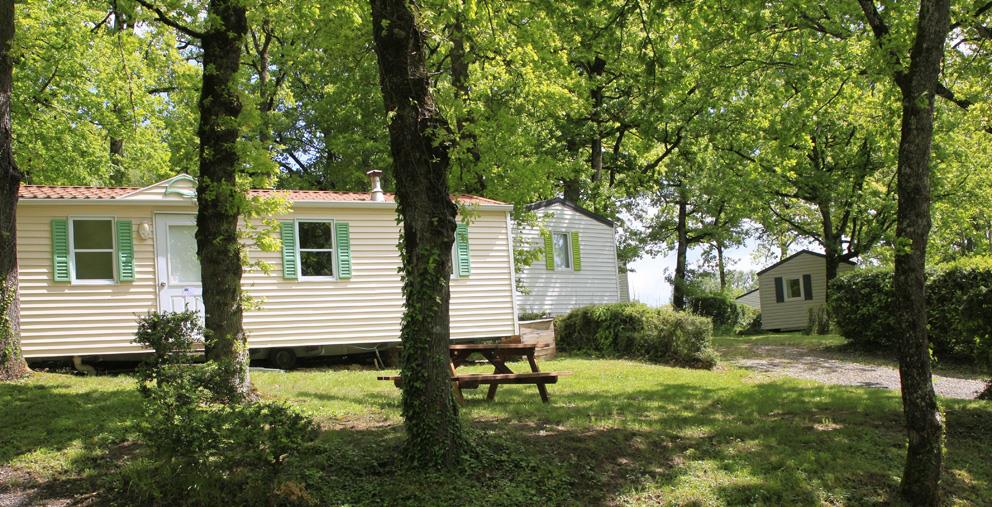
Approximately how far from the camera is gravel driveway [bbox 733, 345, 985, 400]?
11609 millimetres

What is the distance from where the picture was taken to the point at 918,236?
21.3ft

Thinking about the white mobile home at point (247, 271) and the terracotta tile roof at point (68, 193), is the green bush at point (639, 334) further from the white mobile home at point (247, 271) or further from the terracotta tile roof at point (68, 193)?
the terracotta tile roof at point (68, 193)

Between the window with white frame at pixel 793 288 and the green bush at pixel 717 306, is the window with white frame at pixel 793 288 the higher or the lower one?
the higher one

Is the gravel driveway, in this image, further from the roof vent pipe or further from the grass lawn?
the roof vent pipe

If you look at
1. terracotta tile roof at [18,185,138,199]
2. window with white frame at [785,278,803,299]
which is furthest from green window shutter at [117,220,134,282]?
window with white frame at [785,278,803,299]

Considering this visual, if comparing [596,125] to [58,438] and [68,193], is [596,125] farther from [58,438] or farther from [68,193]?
[58,438]

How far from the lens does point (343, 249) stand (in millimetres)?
14578

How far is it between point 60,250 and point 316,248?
4.31 meters

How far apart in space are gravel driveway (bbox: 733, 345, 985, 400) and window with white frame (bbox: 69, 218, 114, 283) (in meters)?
12.2

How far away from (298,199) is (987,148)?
21.5 meters

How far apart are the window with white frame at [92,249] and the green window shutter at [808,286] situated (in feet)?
79.9

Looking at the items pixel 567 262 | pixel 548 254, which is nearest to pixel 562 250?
pixel 567 262

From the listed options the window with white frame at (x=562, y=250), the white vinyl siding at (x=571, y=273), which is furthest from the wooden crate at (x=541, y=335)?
the window with white frame at (x=562, y=250)

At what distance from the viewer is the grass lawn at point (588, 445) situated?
6.09 metres
